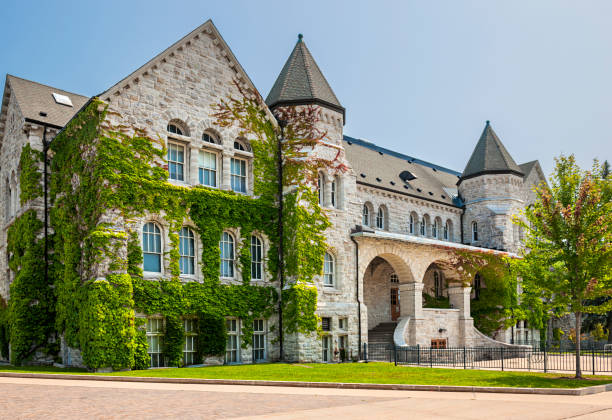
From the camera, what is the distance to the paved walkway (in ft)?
38.6

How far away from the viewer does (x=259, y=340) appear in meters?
27.2

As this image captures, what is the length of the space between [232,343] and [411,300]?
1186 cm

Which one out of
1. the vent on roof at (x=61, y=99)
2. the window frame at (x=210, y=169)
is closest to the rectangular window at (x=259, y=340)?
the window frame at (x=210, y=169)

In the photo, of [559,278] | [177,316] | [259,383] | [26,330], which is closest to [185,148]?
[177,316]

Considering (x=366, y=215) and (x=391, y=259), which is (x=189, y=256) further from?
(x=366, y=215)

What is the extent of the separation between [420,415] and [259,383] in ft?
23.5

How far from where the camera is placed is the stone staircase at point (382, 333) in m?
33.6

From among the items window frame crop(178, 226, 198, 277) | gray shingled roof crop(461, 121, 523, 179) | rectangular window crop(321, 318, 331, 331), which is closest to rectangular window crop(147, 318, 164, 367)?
window frame crop(178, 226, 198, 277)

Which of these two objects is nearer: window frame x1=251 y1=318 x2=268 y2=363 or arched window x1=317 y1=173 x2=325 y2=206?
window frame x1=251 y1=318 x2=268 y2=363

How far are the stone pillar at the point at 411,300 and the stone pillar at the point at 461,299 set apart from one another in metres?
4.13

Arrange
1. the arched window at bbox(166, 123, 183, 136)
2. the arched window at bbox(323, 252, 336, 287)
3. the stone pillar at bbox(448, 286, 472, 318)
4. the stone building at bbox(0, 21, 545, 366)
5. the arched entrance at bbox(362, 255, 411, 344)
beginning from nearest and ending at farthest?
the stone building at bbox(0, 21, 545, 366) → the arched window at bbox(166, 123, 183, 136) → the arched window at bbox(323, 252, 336, 287) → the stone pillar at bbox(448, 286, 472, 318) → the arched entrance at bbox(362, 255, 411, 344)

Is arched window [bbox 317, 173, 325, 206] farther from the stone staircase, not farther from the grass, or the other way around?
the grass

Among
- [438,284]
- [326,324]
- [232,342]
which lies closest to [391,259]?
[326,324]

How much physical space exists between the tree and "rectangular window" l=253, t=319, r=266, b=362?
11.9m
